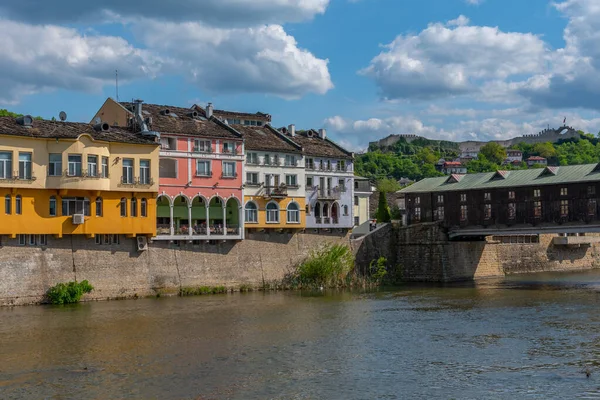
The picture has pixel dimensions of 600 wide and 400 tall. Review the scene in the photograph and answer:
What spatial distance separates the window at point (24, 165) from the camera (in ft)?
167

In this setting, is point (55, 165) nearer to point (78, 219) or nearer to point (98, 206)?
point (78, 219)

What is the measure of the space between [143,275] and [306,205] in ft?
61.8

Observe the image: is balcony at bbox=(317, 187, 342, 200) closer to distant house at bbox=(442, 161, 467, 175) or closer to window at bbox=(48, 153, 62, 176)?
window at bbox=(48, 153, 62, 176)

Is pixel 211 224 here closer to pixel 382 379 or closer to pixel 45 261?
pixel 45 261

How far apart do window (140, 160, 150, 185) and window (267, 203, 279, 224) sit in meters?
12.7

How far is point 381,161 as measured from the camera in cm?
18775

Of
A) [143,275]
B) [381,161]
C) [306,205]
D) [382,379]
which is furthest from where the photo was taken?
[381,161]

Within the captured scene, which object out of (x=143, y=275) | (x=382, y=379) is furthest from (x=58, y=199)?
(x=382, y=379)

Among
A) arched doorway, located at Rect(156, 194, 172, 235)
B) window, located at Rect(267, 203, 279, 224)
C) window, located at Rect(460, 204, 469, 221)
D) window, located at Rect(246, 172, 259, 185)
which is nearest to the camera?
arched doorway, located at Rect(156, 194, 172, 235)

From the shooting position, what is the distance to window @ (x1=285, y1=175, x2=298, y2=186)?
224 feet

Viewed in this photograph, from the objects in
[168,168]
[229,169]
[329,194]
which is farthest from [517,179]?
[168,168]

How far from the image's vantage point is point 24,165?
5103cm

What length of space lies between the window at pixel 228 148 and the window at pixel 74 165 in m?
13.8

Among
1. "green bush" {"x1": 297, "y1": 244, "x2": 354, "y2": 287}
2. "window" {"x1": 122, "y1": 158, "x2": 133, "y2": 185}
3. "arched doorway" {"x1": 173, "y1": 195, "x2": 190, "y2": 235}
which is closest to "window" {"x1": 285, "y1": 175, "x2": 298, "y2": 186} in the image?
"green bush" {"x1": 297, "y1": 244, "x2": 354, "y2": 287}
